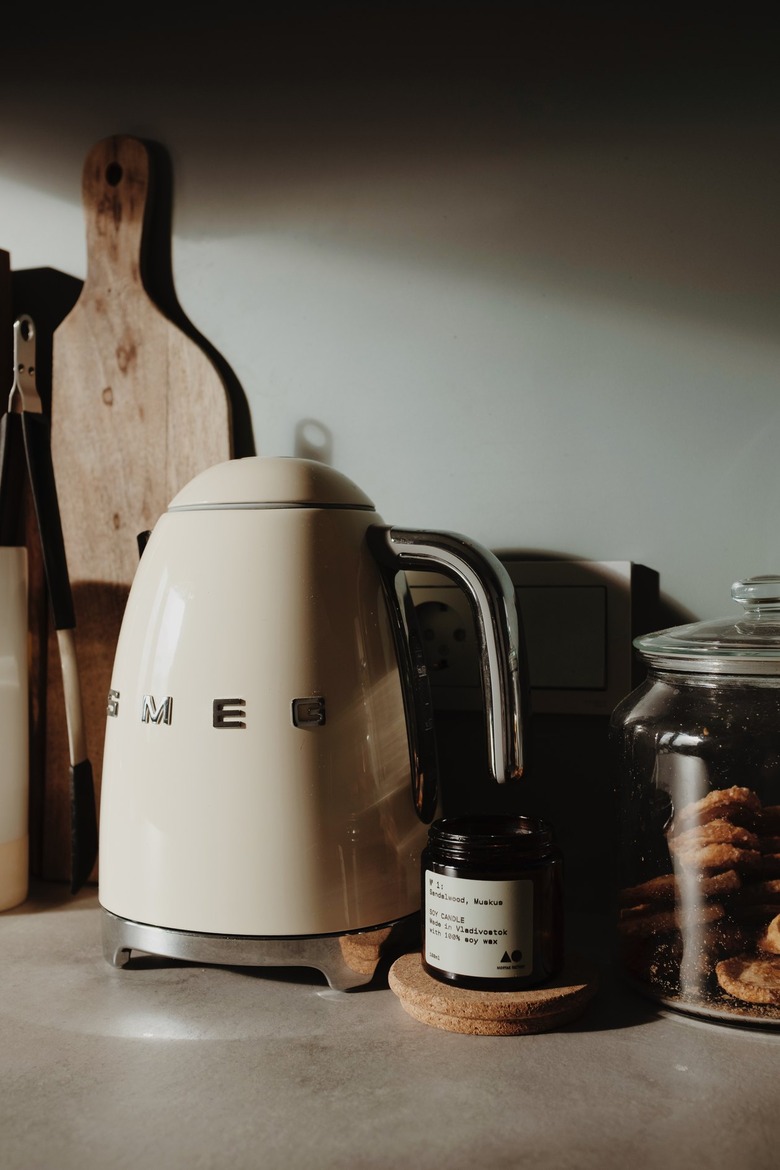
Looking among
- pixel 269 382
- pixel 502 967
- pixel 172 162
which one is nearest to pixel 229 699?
pixel 502 967

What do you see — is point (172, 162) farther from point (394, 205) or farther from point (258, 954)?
point (258, 954)

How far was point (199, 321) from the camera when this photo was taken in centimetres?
85

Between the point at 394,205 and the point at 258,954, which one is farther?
the point at 394,205

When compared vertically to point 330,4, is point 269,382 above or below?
below

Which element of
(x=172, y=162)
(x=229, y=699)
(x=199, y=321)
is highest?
(x=172, y=162)

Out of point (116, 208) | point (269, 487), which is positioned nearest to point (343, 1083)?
point (269, 487)

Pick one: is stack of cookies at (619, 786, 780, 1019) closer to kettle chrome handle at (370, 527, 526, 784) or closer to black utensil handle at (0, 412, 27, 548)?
kettle chrome handle at (370, 527, 526, 784)

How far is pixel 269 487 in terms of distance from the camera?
0.60 m

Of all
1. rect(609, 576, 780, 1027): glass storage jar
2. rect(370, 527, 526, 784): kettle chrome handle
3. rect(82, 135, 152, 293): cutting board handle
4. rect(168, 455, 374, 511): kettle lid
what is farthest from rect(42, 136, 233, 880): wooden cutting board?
rect(609, 576, 780, 1027): glass storage jar

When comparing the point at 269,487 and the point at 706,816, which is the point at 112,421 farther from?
the point at 706,816

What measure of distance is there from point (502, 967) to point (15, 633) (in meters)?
0.44

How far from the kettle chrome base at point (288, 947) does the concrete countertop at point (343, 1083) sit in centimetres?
2

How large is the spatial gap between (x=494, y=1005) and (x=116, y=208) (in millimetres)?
670

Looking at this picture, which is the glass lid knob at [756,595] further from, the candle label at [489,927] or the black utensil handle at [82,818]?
the black utensil handle at [82,818]
